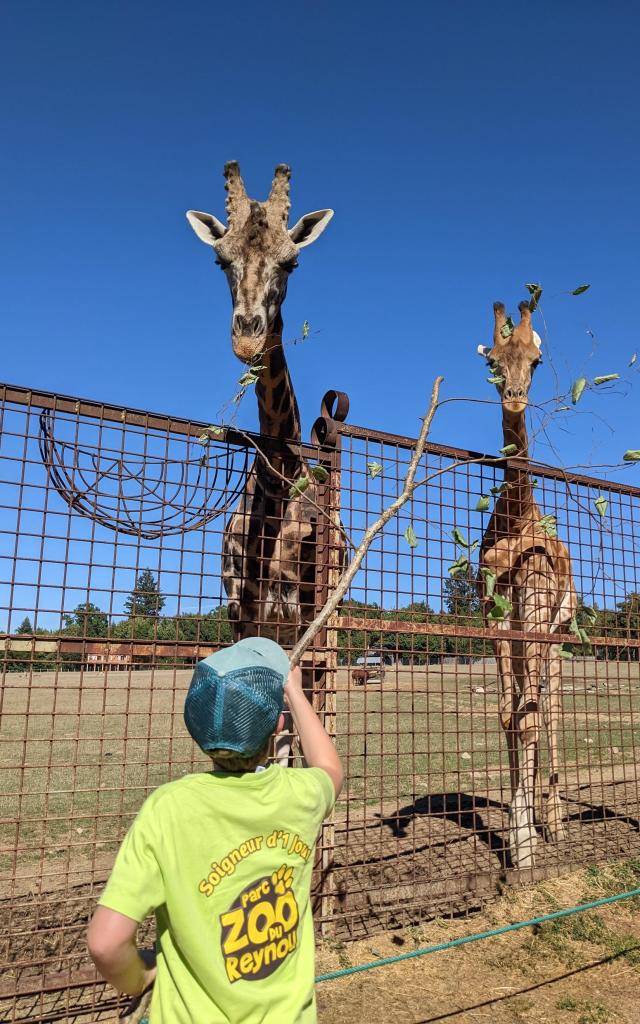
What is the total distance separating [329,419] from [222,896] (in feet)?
13.1

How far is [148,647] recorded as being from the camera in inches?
171

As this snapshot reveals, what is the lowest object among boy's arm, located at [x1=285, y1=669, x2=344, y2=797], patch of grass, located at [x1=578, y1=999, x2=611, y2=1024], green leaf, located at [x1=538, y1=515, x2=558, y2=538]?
patch of grass, located at [x1=578, y1=999, x2=611, y2=1024]

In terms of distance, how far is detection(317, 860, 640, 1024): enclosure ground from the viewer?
4020mm

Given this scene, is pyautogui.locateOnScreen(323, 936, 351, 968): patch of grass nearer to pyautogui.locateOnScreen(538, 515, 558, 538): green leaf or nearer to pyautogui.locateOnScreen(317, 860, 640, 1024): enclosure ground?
pyautogui.locateOnScreen(317, 860, 640, 1024): enclosure ground

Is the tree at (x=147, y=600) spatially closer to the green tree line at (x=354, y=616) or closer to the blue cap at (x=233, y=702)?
the green tree line at (x=354, y=616)

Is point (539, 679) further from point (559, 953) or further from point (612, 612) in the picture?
point (559, 953)

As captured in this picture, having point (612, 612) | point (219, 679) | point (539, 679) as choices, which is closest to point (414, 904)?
point (539, 679)

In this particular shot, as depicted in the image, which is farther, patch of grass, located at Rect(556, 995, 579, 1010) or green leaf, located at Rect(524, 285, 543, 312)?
green leaf, located at Rect(524, 285, 543, 312)

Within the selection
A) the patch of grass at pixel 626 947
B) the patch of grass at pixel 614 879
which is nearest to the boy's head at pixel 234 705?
the patch of grass at pixel 626 947

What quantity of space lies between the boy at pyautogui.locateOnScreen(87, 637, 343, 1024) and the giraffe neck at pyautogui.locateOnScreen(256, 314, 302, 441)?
4.27m

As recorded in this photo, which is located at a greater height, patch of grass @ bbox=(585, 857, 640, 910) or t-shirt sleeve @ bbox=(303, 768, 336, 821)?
t-shirt sleeve @ bbox=(303, 768, 336, 821)

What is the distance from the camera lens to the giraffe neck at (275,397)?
19.9 ft

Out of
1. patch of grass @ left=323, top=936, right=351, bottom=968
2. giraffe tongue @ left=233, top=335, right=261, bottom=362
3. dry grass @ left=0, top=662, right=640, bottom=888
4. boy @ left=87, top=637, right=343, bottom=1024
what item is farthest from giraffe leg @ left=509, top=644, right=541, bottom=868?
boy @ left=87, top=637, right=343, bottom=1024

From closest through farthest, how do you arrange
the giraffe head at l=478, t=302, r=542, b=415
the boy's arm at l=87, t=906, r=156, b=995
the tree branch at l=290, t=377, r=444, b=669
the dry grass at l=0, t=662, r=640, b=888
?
the boy's arm at l=87, t=906, r=156, b=995
the tree branch at l=290, t=377, r=444, b=669
the dry grass at l=0, t=662, r=640, b=888
the giraffe head at l=478, t=302, r=542, b=415
